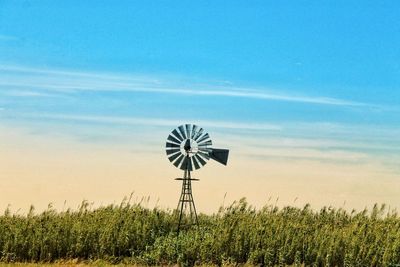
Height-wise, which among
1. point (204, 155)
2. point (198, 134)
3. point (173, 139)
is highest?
point (198, 134)

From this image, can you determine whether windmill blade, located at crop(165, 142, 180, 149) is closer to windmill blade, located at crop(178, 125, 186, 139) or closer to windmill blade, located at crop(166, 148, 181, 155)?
windmill blade, located at crop(166, 148, 181, 155)

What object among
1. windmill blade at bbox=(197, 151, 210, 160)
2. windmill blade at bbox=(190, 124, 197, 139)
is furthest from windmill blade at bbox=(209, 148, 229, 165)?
windmill blade at bbox=(190, 124, 197, 139)

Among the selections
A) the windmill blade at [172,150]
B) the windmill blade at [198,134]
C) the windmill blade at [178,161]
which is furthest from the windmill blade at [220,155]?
the windmill blade at [172,150]

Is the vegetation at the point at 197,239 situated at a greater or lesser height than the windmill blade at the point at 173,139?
lesser

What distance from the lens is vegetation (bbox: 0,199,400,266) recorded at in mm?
16094

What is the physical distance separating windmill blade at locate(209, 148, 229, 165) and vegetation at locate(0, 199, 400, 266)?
4.65 ft

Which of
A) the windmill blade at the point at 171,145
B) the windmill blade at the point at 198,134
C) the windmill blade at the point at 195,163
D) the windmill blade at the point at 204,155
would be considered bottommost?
the windmill blade at the point at 195,163

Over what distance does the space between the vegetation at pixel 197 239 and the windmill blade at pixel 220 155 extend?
142 centimetres

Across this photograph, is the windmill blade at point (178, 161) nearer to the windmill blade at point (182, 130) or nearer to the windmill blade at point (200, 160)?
the windmill blade at point (200, 160)

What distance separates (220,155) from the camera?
19484 millimetres

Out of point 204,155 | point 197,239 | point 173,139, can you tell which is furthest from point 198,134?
point 197,239

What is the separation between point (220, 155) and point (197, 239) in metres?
3.75

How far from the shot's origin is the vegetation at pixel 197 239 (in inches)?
634

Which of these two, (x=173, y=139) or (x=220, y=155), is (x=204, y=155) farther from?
(x=173, y=139)
